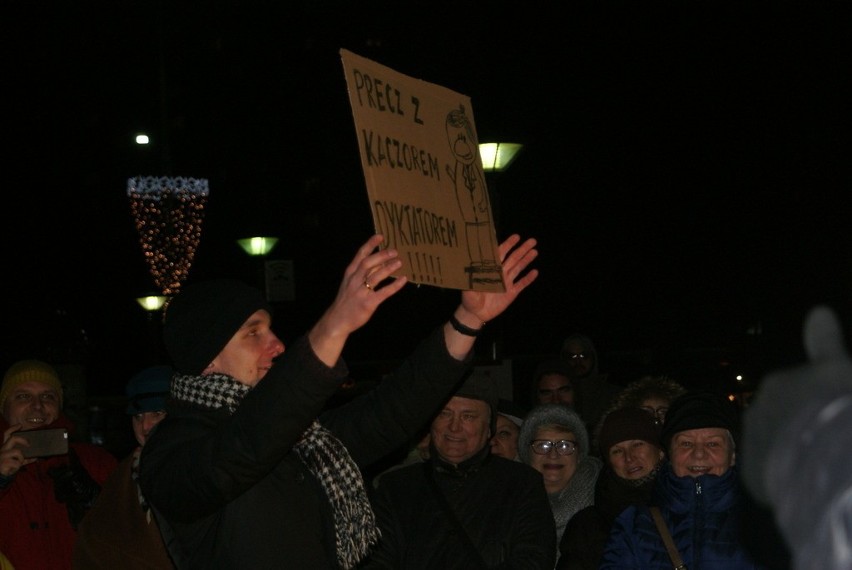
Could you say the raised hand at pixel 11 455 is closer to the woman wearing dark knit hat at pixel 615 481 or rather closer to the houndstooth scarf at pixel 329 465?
the houndstooth scarf at pixel 329 465

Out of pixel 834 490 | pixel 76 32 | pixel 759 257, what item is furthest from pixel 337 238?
pixel 834 490

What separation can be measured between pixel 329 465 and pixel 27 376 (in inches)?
133

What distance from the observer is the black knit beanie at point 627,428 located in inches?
244

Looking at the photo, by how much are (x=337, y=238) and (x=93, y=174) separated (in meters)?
10.4

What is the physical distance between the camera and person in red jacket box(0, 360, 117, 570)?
577 centimetres

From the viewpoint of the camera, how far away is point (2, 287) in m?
36.2

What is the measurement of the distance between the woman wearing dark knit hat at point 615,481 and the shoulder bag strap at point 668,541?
838mm

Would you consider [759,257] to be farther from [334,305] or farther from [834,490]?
[834,490]

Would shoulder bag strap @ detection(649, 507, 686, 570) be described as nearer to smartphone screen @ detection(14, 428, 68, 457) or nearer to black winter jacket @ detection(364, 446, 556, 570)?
black winter jacket @ detection(364, 446, 556, 570)

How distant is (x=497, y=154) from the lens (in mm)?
11305

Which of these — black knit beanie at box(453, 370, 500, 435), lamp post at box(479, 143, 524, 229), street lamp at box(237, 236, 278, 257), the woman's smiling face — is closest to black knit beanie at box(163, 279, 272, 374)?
the woman's smiling face

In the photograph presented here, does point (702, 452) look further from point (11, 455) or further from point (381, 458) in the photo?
point (11, 455)

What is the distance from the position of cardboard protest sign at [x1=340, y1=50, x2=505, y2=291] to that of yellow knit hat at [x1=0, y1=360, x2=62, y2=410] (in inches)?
127

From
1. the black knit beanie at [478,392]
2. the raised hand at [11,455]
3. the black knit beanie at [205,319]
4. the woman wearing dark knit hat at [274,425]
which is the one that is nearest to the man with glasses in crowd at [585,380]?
the black knit beanie at [478,392]
